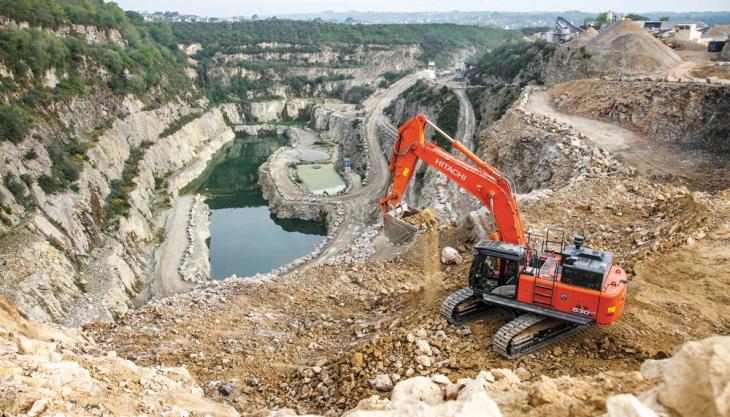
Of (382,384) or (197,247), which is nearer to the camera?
(382,384)

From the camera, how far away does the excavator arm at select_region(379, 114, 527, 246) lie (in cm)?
1386

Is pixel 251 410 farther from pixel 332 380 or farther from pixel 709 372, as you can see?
pixel 709 372

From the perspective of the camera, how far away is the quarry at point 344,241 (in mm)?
9016

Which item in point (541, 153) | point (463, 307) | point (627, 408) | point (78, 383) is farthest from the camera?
point (541, 153)

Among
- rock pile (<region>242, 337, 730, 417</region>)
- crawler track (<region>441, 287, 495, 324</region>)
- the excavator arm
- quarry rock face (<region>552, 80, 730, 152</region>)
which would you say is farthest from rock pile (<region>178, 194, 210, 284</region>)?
quarry rock face (<region>552, 80, 730, 152</region>)

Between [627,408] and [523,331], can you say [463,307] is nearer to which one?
[523,331]

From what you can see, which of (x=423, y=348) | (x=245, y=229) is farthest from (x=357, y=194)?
(x=423, y=348)

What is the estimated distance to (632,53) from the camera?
3944 centimetres

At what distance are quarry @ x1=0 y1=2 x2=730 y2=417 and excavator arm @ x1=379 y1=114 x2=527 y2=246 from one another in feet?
0.55

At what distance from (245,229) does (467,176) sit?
29355 millimetres

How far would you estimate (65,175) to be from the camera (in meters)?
29.8

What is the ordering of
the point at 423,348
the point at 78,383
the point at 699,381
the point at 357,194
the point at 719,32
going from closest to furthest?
1. the point at 699,381
2. the point at 78,383
3. the point at 423,348
4. the point at 357,194
5. the point at 719,32

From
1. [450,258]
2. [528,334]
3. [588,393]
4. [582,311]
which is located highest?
[588,393]

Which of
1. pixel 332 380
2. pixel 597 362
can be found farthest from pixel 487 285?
pixel 332 380
